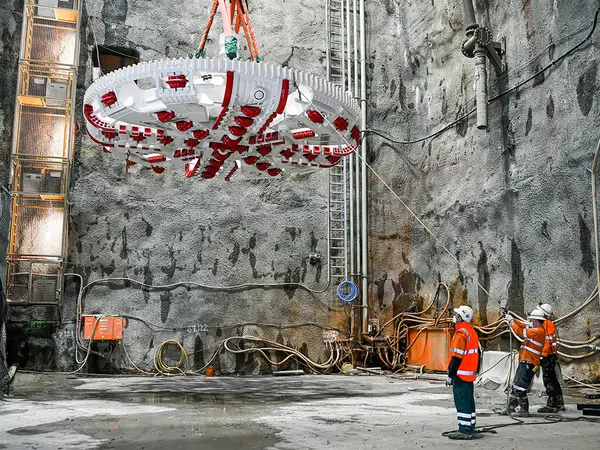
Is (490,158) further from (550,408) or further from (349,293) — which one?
(550,408)

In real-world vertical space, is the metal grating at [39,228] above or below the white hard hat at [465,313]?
above

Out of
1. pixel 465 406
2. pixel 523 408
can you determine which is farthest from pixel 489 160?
pixel 465 406

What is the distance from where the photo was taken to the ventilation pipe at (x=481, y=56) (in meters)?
12.7

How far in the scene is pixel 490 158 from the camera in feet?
43.6

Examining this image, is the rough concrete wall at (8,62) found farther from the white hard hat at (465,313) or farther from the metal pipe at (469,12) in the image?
the white hard hat at (465,313)

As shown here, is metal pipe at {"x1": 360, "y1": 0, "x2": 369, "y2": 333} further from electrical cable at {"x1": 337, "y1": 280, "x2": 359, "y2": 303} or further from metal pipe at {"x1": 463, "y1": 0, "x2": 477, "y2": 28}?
metal pipe at {"x1": 463, "y1": 0, "x2": 477, "y2": 28}

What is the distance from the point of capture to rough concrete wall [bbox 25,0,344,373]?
1462 cm

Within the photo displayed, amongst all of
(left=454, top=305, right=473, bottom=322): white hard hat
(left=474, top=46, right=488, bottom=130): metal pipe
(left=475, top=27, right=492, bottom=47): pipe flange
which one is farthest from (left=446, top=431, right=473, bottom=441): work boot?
(left=475, top=27, right=492, bottom=47): pipe flange

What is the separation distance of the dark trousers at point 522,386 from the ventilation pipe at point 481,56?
6.10 meters

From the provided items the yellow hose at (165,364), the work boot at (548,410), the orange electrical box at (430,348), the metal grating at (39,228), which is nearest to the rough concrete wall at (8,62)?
the metal grating at (39,228)

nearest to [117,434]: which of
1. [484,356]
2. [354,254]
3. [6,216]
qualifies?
[6,216]

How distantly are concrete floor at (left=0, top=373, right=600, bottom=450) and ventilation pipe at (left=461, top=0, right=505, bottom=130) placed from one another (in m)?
5.55

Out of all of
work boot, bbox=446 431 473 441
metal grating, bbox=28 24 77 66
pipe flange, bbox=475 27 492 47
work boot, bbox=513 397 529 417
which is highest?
metal grating, bbox=28 24 77 66

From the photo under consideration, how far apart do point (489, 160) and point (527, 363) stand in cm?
620
